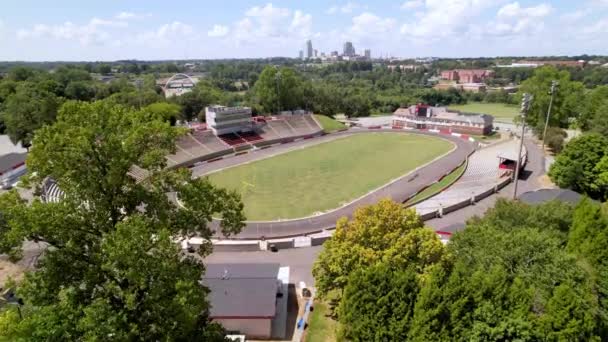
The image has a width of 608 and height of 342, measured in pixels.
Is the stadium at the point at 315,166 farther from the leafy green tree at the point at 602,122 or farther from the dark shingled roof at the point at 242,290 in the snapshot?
the leafy green tree at the point at 602,122

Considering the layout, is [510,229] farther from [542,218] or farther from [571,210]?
[571,210]

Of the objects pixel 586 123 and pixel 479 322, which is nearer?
pixel 479 322

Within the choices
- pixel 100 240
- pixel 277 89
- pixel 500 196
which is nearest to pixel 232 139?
pixel 277 89

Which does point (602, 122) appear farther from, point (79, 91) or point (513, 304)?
point (79, 91)

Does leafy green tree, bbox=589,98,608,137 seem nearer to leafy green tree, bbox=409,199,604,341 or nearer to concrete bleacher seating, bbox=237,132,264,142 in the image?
leafy green tree, bbox=409,199,604,341

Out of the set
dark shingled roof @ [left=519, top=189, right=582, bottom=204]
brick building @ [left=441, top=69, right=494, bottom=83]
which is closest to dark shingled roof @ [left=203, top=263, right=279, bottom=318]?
dark shingled roof @ [left=519, top=189, right=582, bottom=204]

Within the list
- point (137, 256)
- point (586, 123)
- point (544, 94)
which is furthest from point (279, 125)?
point (137, 256)
